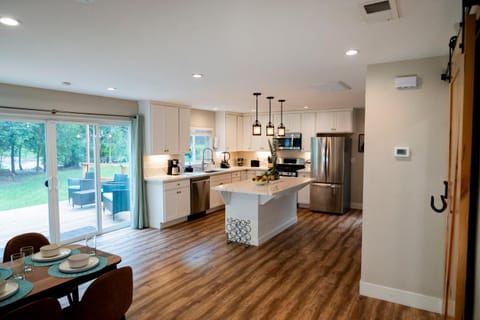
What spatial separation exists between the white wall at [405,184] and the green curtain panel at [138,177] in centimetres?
407

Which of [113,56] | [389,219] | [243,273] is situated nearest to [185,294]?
[243,273]

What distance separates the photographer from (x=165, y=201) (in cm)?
560

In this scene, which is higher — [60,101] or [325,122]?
[60,101]

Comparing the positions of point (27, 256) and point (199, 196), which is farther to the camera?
point (199, 196)

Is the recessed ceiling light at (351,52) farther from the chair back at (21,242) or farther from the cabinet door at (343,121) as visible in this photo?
the cabinet door at (343,121)

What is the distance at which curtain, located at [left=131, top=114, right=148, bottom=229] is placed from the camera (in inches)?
220

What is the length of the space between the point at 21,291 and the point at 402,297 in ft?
10.9

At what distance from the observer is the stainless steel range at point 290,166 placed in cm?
748

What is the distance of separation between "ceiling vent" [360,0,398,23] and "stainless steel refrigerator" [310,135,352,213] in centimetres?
477

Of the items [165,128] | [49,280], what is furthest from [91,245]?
[165,128]

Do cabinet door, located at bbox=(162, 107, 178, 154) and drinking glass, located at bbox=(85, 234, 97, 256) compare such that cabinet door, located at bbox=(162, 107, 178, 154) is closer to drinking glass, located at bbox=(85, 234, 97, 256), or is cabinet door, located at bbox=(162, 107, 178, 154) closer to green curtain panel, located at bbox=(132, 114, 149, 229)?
green curtain panel, located at bbox=(132, 114, 149, 229)

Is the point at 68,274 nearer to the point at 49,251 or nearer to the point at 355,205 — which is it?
the point at 49,251

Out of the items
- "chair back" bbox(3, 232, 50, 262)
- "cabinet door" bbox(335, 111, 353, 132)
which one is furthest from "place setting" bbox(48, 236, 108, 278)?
"cabinet door" bbox(335, 111, 353, 132)

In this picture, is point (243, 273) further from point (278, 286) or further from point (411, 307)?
point (411, 307)
